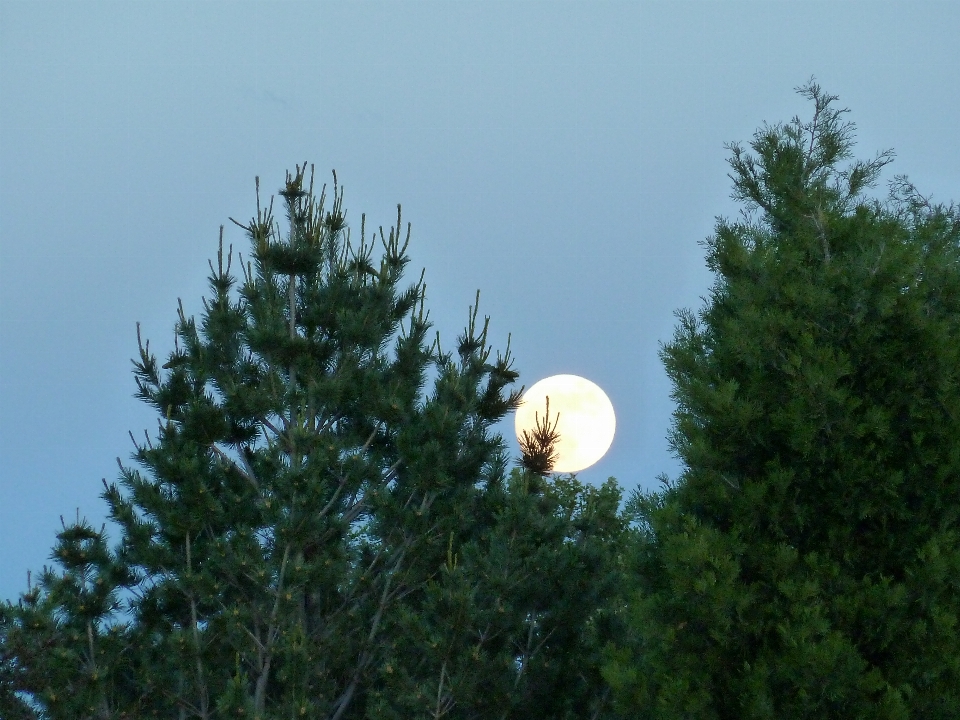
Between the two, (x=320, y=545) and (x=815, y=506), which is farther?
(x=320, y=545)

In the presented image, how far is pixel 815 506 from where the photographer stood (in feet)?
20.6

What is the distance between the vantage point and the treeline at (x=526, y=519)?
5.99m

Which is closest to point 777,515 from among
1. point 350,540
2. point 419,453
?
point 419,453

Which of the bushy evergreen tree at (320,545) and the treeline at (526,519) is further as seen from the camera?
the bushy evergreen tree at (320,545)

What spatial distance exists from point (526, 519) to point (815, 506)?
3.38 m

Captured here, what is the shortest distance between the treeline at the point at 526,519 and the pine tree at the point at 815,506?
0.7 inches

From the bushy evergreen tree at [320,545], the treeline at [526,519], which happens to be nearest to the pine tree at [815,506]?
the treeline at [526,519]

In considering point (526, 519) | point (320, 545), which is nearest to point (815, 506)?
point (526, 519)

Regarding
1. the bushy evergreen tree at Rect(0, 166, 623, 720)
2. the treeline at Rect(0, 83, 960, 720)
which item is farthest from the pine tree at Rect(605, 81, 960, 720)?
the bushy evergreen tree at Rect(0, 166, 623, 720)

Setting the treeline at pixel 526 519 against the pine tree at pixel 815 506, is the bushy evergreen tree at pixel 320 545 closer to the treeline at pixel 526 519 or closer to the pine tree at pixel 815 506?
the treeline at pixel 526 519

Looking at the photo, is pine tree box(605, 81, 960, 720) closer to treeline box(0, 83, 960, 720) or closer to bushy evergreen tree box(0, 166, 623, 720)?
treeline box(0, 83, 960, 720)

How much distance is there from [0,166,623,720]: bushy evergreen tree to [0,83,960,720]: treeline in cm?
3

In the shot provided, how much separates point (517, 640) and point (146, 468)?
14.4 ft

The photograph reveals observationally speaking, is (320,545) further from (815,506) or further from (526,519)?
(815,506)
